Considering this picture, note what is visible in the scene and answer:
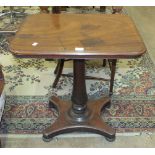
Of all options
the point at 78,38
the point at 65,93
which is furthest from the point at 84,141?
→ the point at 78,38

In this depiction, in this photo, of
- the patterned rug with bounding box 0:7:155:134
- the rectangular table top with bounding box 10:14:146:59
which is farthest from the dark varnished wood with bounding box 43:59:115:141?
the rectangular table top with bounding box 10:14:146:59

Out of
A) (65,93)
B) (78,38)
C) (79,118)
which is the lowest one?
(65,93)

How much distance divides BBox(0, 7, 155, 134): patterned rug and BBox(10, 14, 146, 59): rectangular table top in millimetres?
747

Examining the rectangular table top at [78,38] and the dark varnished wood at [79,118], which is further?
the dark varnished wood at [79,118]

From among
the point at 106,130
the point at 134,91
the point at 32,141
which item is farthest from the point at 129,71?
the point at 32,141

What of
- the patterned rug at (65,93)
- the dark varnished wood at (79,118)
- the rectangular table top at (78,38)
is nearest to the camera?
the rectangular table top at (78,38)

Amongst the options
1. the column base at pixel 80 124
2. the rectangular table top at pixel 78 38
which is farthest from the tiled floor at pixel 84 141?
the rectangular table top at pixel 78 38

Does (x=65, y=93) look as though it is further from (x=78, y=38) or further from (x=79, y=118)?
(x=78, y=38)

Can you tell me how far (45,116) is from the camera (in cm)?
206

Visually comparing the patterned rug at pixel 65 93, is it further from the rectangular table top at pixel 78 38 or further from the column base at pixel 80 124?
the rectangular table top at pixel 78 38

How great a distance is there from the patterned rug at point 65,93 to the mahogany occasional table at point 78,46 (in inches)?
5.2

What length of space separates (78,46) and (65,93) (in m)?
1.02

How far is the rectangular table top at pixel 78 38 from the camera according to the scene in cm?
132

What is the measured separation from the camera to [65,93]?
7.65 feet
